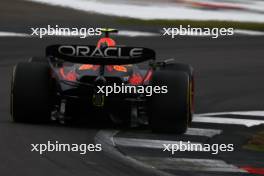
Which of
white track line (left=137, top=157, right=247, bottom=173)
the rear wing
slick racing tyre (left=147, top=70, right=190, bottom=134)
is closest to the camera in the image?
white track line (left=137, top=157, right=247, bottom=173)

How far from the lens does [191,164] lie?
35.2 feet

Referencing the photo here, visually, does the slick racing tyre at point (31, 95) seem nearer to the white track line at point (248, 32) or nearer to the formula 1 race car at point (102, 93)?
the formula 1 race car at point (102, 93)

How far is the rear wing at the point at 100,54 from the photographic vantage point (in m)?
13.2

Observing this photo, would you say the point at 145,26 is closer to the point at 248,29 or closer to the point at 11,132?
the point at 248,29

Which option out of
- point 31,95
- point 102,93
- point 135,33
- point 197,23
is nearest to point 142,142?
point 102,93

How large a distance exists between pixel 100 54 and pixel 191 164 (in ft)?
10.6

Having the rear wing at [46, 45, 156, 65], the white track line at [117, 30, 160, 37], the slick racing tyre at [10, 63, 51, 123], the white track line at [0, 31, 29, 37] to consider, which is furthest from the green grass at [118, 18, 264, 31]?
the slick racing tyre at [10, 63, 51, 123]

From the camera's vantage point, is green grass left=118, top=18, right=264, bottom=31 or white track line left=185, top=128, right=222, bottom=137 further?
green grass left=118, top=18, right=264, bottom=31

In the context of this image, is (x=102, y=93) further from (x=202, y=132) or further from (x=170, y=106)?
(x=202, y=132)

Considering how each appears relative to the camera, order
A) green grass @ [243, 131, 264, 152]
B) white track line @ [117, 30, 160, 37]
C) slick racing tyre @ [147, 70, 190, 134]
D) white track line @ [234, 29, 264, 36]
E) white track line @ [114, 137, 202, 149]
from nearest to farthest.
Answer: white track line @ [114, 137, 202, 149]
green grass @ [243, 131, 264, 152]
slick racing tyre @ [147, 70, 190, 134]
white track line @ [117, 30, 160, 37]
white track line @ [234, 29, 264, 36]

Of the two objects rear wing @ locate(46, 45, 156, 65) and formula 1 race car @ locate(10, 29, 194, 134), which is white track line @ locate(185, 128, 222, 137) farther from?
rear wing @ locate(46, 45, 156, 65)

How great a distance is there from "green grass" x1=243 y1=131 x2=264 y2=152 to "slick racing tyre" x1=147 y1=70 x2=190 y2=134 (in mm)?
837

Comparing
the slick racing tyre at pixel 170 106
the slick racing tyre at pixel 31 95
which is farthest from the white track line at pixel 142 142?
the slick racing tyre at pixel 31 95

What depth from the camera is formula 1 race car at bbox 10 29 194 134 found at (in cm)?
1276
